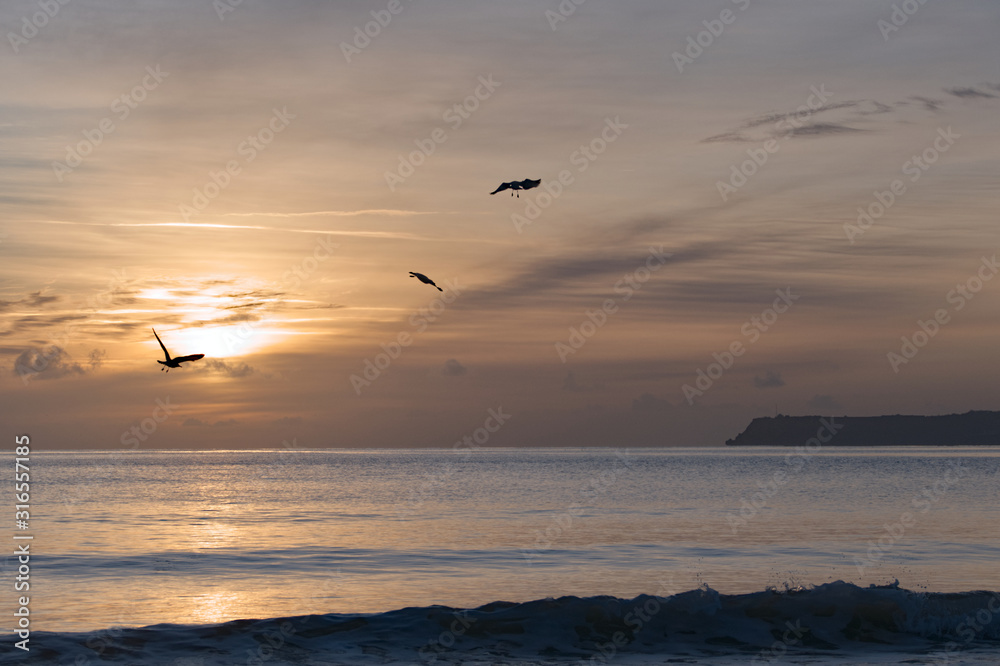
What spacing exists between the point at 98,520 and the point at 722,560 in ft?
157

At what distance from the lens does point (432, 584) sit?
38500mm

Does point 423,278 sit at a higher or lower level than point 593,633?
higher

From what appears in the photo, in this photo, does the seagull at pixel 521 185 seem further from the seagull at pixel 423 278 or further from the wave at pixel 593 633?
the wave at pixel 593 633

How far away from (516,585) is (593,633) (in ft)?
32.2

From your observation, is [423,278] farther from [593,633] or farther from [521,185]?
[593,633]

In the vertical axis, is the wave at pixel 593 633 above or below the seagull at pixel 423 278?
below

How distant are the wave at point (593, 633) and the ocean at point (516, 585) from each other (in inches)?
3.5

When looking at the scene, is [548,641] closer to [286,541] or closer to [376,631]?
[376,631]

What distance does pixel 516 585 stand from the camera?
125 feet

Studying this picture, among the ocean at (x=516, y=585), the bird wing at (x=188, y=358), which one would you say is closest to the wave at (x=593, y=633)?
the ocean at (x=516, y=585)

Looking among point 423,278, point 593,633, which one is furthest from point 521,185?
point 593,633

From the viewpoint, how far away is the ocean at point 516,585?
2661 cm

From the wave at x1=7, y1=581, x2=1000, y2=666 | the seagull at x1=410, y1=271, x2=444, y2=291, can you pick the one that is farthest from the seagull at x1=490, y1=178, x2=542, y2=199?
the wave at x1=7, y1=581, x2=1000, y2=666

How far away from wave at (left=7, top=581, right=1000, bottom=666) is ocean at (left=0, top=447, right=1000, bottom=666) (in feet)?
0.29
